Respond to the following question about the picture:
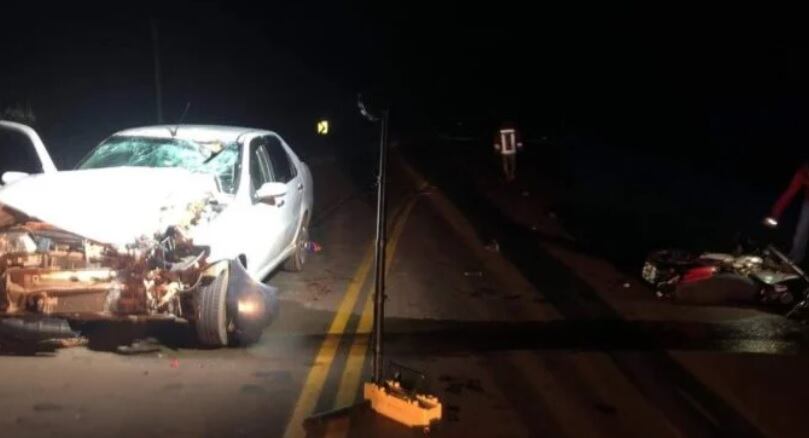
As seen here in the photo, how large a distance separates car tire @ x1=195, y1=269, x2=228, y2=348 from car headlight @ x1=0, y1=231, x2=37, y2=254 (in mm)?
1301

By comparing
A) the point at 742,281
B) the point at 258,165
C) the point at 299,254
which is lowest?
the point at 742,281

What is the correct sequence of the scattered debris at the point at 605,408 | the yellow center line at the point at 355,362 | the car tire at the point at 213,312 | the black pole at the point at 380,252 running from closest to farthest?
the black pole at the point at 380,252 < the scattered debris at the point at 605,408 < the yellow center line at the point at 355,362 < the car tire at the point at 213,312

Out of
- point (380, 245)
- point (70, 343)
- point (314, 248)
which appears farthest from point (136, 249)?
point (314, 248)

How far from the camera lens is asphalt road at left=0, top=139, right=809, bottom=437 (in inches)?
250

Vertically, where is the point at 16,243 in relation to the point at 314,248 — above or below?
above

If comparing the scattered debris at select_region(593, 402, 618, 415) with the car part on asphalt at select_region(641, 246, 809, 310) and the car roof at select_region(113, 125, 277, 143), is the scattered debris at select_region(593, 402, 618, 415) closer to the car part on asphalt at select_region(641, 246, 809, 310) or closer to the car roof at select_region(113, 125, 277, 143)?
the car part on asphalt at select_region(641, 246, 809, 310)

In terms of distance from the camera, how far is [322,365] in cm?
764

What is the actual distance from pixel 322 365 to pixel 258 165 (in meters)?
2.76

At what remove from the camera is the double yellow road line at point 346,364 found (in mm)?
6551

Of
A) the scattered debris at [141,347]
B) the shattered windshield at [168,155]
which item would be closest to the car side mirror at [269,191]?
the shattered windshield at [168,155]

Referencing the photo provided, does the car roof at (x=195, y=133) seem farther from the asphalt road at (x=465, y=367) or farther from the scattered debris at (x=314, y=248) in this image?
the scattered debris at (x=314, y=248)

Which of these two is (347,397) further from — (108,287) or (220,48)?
(220,48)

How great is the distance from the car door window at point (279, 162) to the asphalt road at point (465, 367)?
46.7 inches

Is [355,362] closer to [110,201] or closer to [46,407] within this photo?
[110,201]
